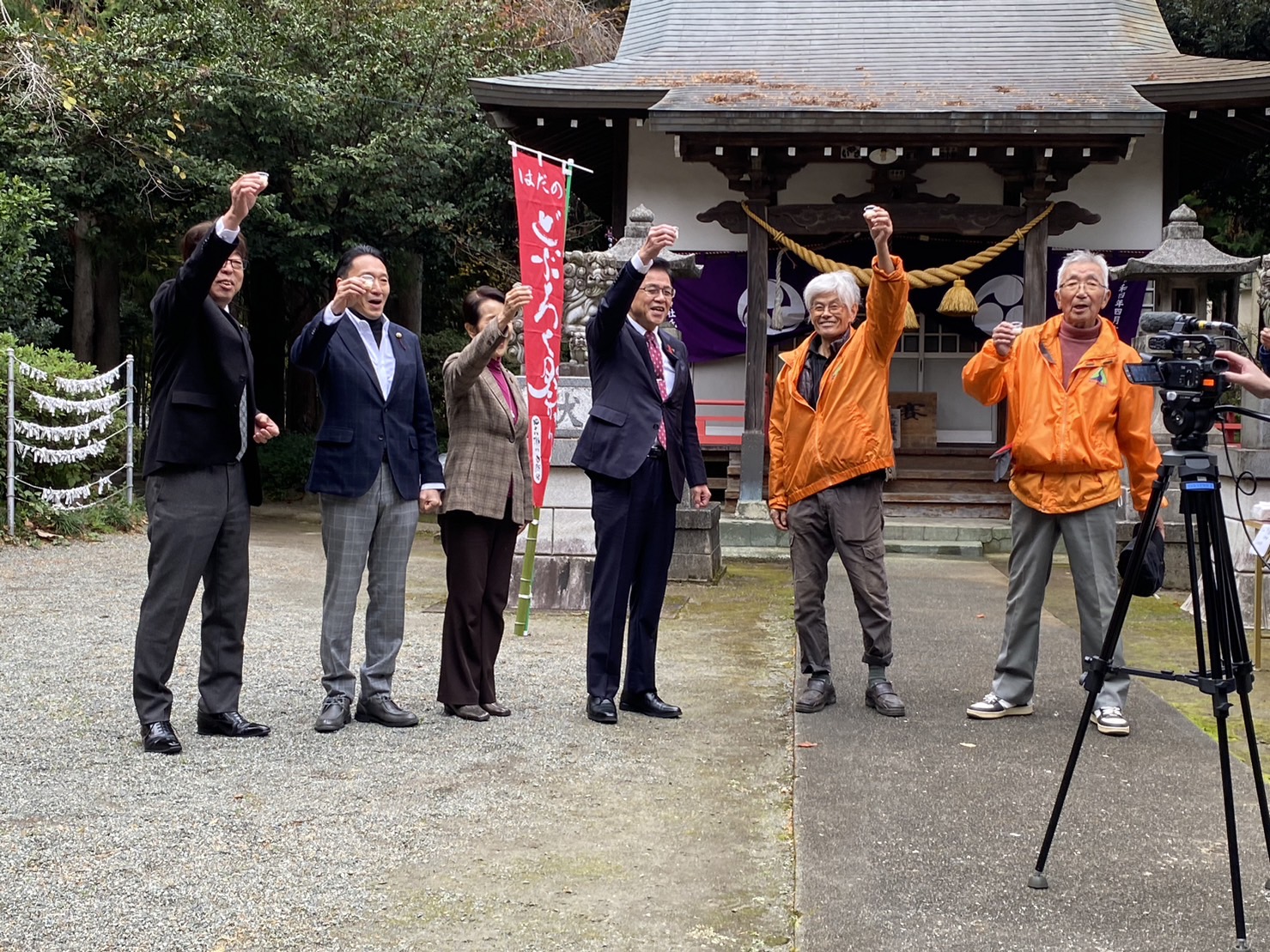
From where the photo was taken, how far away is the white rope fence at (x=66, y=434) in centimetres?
1097

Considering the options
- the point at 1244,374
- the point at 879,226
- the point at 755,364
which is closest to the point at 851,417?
the point at 879,226

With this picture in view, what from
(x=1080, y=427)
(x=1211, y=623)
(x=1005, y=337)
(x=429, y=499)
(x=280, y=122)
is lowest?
(x=1211, y=623)

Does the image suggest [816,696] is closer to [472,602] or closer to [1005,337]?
[472,602]

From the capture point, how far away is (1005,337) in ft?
15.3

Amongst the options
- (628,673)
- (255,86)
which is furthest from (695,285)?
(628,673)

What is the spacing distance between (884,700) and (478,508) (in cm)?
176

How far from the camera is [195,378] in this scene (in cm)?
438

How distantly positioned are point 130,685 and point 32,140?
10789mm

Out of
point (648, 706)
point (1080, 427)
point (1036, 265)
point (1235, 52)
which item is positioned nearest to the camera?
point (1080, 427)

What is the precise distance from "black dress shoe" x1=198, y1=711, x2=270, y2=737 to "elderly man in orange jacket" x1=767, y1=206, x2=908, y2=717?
2.07 meters

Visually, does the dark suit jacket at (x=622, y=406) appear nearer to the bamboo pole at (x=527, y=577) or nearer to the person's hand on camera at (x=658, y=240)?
the person's hand on camera at (x=658, y=240)

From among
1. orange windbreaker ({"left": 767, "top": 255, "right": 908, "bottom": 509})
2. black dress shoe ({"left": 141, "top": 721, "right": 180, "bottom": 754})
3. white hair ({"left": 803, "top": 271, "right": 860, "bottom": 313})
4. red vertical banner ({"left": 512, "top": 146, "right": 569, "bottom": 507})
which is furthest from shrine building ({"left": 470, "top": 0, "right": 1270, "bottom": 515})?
black dress shoe ({"left": 141, "top": 721, "right": 180, "bottom": 754})

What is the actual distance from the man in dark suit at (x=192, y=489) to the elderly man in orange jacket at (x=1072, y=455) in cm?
279

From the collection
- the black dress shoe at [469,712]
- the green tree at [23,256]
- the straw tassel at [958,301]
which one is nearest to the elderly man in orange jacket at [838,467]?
the black dress shoe at [469,712]
